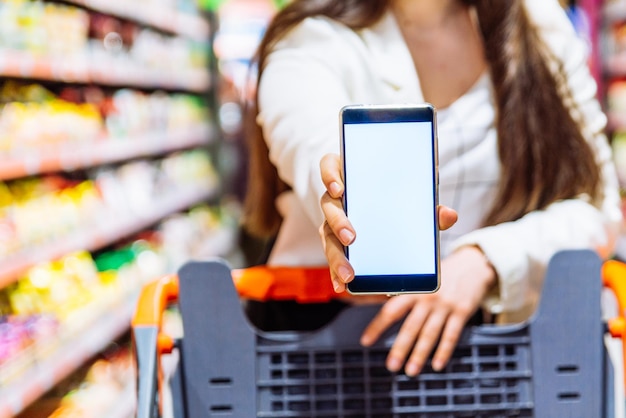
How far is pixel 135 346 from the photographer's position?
36.1 inches

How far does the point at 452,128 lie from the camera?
0.97 meters

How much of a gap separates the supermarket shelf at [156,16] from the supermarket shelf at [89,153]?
23.1 inches

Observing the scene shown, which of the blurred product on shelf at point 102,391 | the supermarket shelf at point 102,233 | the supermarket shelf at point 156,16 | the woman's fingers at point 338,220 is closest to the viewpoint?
the woman's fingers at point 338,220

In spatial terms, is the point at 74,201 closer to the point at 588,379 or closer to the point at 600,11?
the point at 588,379

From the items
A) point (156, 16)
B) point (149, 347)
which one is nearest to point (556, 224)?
point (149, 347)

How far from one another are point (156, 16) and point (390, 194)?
442 centimetres

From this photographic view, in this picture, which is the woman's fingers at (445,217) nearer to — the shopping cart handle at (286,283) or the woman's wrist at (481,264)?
the woman's wrist at (481,264)

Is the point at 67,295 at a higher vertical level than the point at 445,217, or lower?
lower

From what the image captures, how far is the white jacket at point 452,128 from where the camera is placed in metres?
0.94

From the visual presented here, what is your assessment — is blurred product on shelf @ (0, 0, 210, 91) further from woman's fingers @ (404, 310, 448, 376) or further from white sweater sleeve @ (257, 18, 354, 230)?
woman's fingers @ (404, 310, 448, 376)

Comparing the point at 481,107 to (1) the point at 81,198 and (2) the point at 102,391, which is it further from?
(1) the point at 81,198

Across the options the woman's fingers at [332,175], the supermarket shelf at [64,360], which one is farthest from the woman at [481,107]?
the supermarket shelf at [64,360]

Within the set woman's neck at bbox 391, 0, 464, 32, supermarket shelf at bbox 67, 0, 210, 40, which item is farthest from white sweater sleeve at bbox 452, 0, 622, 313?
supermarket shelf at bbox 67, 0, 210, 40

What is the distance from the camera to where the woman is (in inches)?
37.4
